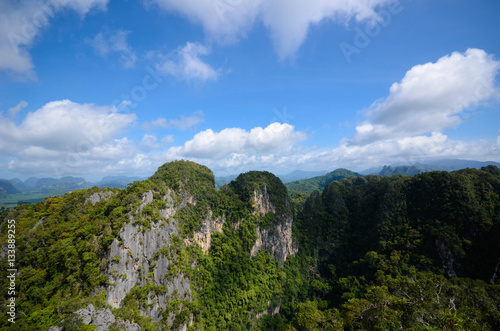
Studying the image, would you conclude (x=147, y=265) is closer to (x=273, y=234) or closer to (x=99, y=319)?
(x=99, y=319)

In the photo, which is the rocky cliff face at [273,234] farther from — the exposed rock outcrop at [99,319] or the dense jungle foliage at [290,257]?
the exposed rock outcrop at [99,319]

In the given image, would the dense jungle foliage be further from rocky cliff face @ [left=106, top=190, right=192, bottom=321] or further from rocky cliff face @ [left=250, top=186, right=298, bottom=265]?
rocky cliff face @ [left=250, top=186, right=298, bottom=265]

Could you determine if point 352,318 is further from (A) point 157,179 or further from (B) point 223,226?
(A) point 157,179

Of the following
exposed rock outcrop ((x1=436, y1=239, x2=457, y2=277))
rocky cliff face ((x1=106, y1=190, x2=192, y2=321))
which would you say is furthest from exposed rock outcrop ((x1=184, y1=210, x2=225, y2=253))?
exposed rock outcrop ((x1=436, y1=239, x2=457, y2=277))

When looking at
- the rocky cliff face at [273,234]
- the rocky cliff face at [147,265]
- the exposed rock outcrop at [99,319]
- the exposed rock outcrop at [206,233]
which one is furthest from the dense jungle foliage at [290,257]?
the rocky cliff face at [273,234]

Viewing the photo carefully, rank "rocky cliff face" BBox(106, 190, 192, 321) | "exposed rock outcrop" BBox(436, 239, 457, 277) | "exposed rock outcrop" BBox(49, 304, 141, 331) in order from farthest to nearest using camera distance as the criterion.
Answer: "exposed rock outcrop" BBox(436, 239, 457, 277)
"rocky cliff face" BBox(106, 190, 192, 321)
"exposed rock outcrop" BBox(49, 304, 141, 331)

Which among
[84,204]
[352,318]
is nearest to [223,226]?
[84,204]
